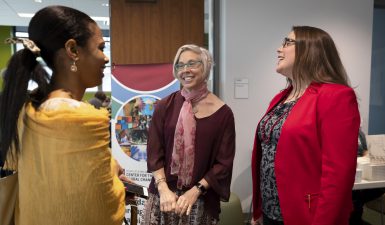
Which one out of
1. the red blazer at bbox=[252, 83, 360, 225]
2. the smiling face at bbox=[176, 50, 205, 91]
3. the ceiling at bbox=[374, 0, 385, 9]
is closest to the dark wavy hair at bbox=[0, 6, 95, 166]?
the smiling face at bbox=[176, 50, 205, 91]

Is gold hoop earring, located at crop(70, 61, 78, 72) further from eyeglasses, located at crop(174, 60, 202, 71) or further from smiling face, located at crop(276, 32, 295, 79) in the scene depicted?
smiling face, located at crop(276, 32, 295, 79)

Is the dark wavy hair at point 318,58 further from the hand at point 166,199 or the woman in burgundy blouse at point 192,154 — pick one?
the hand at point 166,199

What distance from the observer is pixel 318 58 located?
143 centimetres

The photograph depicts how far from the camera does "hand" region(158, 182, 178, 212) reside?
5.09 feet

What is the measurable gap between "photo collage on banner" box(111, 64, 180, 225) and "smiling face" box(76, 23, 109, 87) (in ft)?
6.72

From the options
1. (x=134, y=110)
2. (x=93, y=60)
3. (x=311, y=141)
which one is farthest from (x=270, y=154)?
(x=134, y=110)

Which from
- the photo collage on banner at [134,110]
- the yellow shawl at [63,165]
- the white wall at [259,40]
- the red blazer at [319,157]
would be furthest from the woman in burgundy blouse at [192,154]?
the white wall at [259,40]

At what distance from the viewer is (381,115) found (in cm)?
374

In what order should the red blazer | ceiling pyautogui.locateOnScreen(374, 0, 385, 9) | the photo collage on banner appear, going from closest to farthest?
the red blazer → the photo collage on banner → ceiling pyautogui.locateOnScreen(374, 0, 385, 9)

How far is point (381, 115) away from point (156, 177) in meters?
3.16

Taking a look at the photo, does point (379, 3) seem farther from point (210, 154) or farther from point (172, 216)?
point (172, 216)

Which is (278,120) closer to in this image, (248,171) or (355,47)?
(248,171)

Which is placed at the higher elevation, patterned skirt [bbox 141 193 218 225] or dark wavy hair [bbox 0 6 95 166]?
dark wavy hair [bbox 0 6 95 166]

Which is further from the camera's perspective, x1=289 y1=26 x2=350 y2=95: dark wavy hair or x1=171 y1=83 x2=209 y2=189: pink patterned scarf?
x1=171 y1=83 x2=209 y2=189: pink patterned scarf
